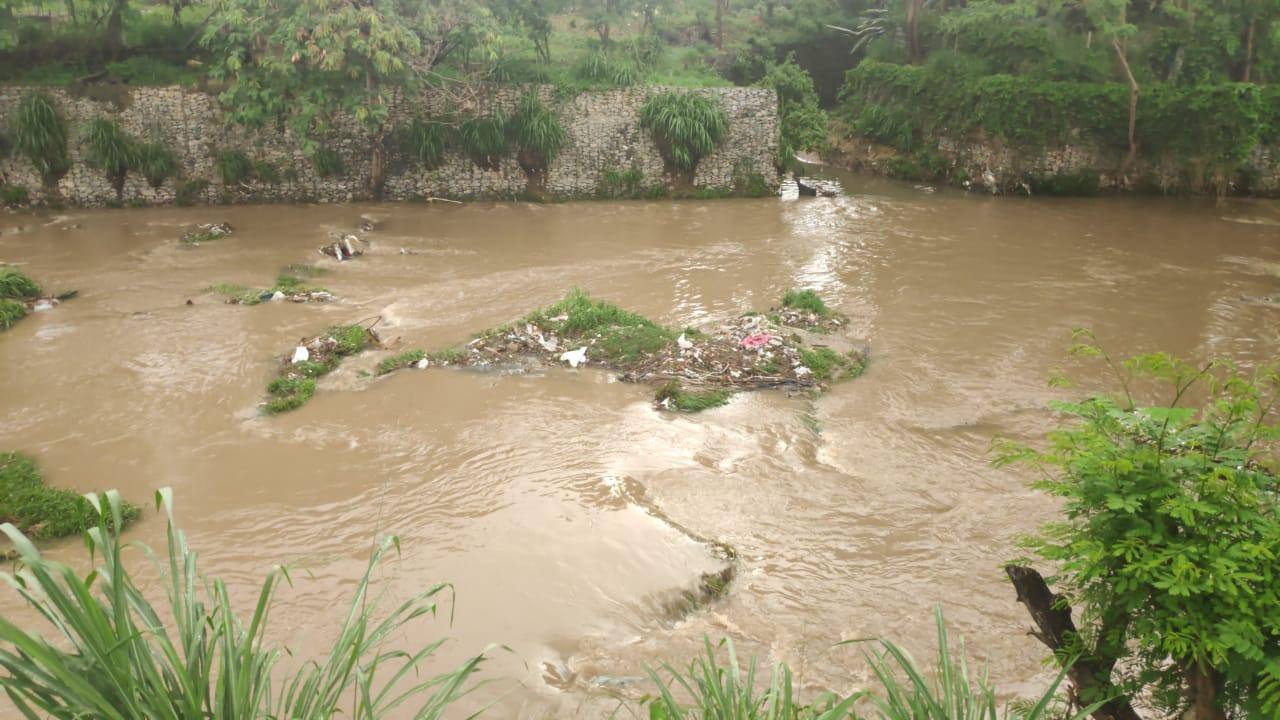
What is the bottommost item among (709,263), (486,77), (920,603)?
(920,603)

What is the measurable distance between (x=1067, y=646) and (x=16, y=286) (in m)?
12.4

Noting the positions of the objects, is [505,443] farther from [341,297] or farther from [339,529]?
[341,297]

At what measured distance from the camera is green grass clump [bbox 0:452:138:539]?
5.72 m

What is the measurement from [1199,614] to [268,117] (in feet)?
52.1

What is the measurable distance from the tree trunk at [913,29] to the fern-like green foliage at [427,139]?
41.7 feet

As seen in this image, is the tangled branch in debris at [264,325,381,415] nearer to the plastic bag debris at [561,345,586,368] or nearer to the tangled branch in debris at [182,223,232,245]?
the plastic bag debris at [561,345,586,368]

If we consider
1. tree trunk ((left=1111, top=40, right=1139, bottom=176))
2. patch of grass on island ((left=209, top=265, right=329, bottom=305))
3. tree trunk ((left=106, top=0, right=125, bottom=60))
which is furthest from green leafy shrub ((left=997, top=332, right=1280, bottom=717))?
tree trunk ((left=106, top=0, right=125, bottom=60))

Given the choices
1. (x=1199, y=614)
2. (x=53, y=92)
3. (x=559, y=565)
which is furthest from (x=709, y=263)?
(x=53, y=92)

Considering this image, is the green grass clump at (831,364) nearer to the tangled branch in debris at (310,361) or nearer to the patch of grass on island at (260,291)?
the tangled branch in debris at (310,361)

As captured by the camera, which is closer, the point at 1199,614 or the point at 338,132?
the point at 1199,614

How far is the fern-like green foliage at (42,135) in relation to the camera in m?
15.4

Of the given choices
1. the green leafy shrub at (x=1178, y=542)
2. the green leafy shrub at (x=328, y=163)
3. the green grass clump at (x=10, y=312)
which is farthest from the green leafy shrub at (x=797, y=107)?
the green leafy shrub at (x=1178, y=542)

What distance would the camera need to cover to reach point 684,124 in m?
17.3

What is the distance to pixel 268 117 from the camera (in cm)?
1495
